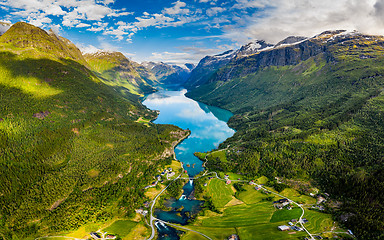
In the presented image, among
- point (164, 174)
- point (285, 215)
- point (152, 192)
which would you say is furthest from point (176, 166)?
point (285, 215)

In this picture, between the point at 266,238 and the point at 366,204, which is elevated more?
the point at 366,204

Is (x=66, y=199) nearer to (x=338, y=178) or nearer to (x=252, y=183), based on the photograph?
(x=252, y=183)

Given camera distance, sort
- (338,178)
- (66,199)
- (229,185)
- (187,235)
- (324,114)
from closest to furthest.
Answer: (187,235), (66,199), (338,178), (229,185), (324,114)

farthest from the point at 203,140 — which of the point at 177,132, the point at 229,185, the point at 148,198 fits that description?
the point at 148,198

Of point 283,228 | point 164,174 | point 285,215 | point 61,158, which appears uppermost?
point 61,158

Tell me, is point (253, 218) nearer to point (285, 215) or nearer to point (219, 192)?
point (285, 215)

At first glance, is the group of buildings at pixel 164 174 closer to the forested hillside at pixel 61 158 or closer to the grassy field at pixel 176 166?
the grassy field at pixel 176 166
